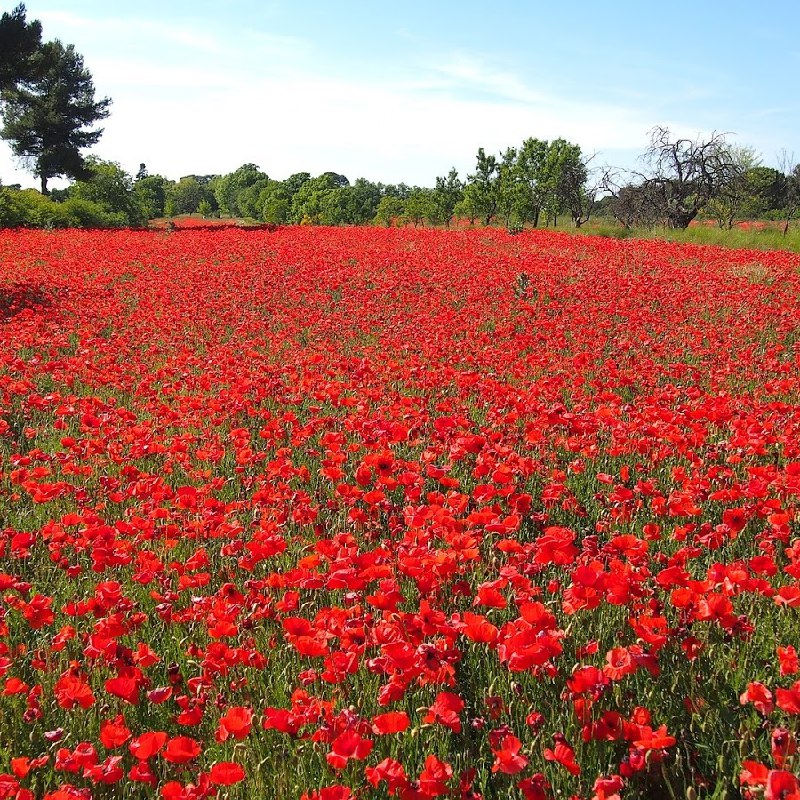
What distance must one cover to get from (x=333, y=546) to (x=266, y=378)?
11.8 ft

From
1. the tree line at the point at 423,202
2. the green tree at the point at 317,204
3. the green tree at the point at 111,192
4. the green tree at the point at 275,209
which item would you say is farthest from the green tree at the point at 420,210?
the green tree at the point at 111,192

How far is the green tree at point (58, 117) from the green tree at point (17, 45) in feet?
40.9

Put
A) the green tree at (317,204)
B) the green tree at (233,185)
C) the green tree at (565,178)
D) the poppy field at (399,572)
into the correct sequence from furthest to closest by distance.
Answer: the green tree at (233,185)
the green tree at (317,204)
the green tree at (565,178)
the poppy field at (399,572)

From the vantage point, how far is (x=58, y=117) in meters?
39.8

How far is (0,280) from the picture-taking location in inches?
545

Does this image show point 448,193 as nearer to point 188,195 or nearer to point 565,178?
point 565,178

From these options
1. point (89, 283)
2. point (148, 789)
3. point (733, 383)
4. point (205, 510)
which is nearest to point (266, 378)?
point (205, 510)

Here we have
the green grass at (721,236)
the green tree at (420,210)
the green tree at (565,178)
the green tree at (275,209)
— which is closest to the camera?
the green grass at (721,236)

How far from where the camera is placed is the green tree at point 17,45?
84.5ft

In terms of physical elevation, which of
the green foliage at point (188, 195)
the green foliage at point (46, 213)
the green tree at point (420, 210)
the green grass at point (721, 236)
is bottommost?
the green grass at point (721, 236)

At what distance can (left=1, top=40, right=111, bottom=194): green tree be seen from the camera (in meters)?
39.5

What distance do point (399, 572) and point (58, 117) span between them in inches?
1755

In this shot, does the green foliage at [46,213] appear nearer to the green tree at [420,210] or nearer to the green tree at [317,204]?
the green tree at [420,210]

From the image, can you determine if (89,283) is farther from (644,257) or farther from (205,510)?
(644,257)
